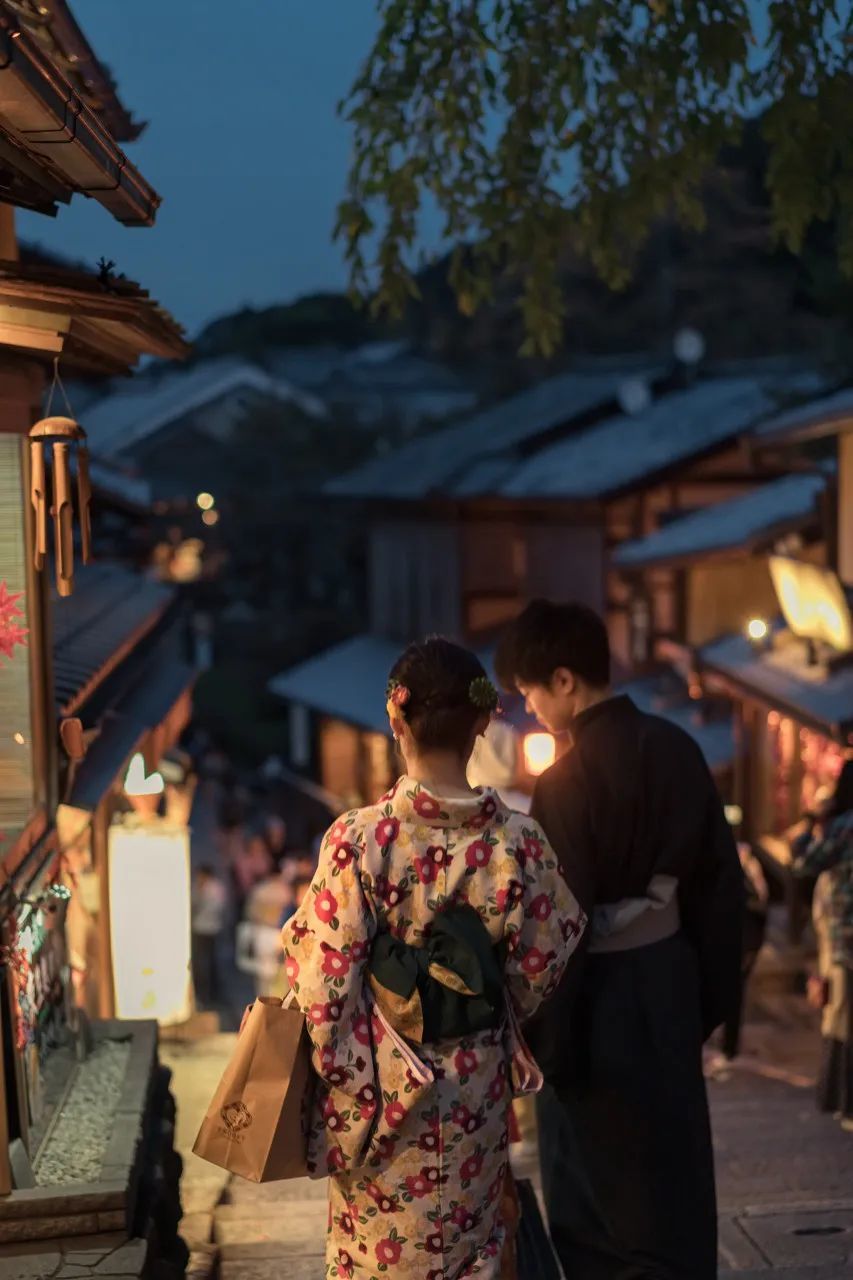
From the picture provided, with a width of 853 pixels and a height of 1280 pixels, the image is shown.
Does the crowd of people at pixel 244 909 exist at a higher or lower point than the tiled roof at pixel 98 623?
lower

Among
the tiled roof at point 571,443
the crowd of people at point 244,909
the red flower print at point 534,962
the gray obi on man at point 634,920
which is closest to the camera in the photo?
the red flower print at point 534,962

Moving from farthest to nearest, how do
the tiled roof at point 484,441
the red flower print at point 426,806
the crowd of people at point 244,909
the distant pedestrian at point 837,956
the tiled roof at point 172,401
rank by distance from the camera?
the tiled roof at point 172,401 → the tiled roof at point 484,441 → the crowd of people at point 244,909 → the distant pedestrian at point 837,956 → the red flower print at point 426,806

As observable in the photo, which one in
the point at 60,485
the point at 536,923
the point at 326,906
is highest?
the point at 60,485

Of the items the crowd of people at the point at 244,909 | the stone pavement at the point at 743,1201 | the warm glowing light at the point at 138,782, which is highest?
the warm glowing light at the point at 138,782

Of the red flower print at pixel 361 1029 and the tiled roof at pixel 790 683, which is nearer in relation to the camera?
the red flower print at pixel 361 1029

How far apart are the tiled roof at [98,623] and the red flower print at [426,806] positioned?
2.95 meters

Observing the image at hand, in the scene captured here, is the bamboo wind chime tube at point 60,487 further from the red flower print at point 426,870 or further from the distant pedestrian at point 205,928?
the distant pedestrian at point 205,928

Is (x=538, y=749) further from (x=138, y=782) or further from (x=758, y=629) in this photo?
(x=758, y=629)

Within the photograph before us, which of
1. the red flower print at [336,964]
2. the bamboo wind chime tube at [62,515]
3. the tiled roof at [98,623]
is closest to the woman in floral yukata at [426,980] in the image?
the red flower print at [336,964]

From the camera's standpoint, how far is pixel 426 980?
12.3 ft

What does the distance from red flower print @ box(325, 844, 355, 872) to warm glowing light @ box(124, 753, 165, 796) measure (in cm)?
528

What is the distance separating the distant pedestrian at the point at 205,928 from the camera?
50.3ft

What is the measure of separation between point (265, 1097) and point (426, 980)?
1.74 feet

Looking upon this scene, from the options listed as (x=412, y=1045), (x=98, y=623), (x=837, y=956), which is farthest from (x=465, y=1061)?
(x=98, y=623)
